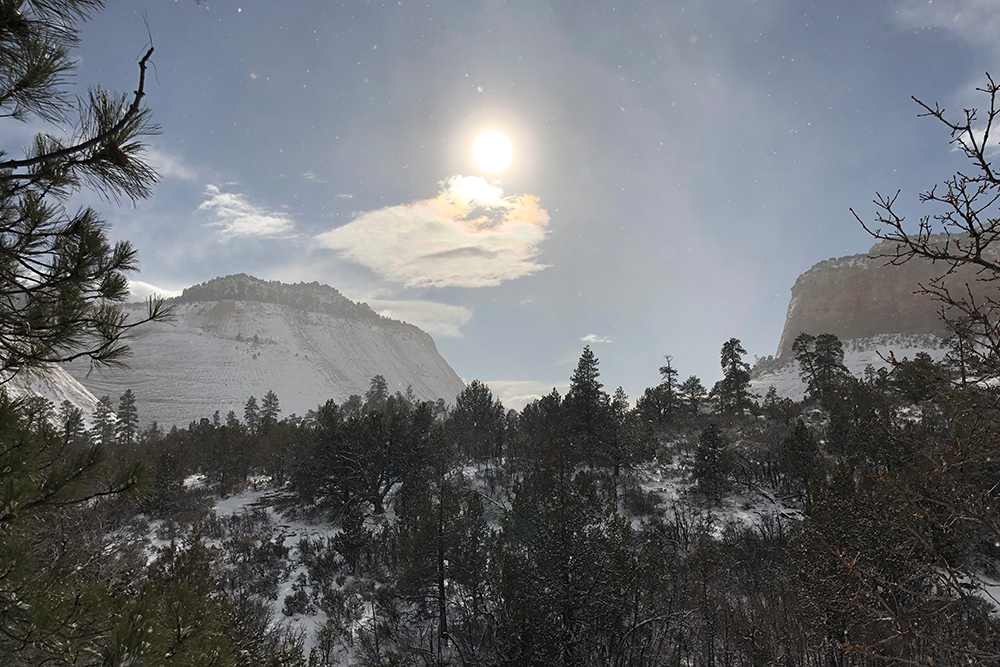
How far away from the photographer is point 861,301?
112m

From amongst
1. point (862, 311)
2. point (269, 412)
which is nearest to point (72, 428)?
point (269, 412)

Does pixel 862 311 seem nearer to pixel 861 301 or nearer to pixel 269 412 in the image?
pixel 861 301

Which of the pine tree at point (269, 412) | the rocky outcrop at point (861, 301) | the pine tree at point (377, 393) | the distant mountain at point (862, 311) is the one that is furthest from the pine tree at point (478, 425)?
the rocky outcrop at point (861, 301)

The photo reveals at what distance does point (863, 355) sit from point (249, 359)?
502 feet

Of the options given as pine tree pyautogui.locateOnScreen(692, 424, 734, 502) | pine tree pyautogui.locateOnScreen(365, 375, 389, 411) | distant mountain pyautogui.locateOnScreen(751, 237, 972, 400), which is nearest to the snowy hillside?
distant mountain pyautogui.locateOnScreen(751, 237, 972, 400)

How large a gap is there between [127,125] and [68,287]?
3.92ft

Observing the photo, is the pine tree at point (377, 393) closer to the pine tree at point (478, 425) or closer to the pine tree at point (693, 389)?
the pine tree at point (478, 425)

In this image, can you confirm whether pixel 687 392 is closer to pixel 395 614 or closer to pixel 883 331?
pixel 395 614

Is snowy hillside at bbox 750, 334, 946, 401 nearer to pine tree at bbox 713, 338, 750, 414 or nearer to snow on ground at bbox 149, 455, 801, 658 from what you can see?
pine tree at bbox 713, 338, 750, 414

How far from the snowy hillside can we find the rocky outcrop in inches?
183

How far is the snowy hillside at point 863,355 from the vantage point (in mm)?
67625

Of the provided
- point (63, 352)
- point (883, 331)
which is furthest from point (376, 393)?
point (883, 331)

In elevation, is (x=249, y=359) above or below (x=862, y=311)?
Answer: below

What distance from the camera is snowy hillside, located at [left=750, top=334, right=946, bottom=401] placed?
6762 centimetres
